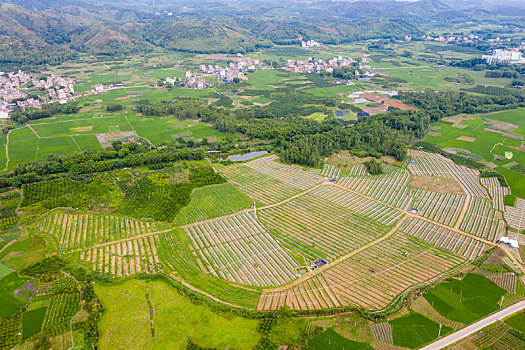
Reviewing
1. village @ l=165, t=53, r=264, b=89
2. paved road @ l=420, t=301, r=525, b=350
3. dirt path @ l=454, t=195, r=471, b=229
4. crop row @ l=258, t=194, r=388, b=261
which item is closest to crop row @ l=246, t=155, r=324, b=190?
crop row @ l=258, t=194, r=388, b=261

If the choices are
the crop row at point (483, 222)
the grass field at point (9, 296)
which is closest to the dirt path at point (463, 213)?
the crop row at point (483, 222)

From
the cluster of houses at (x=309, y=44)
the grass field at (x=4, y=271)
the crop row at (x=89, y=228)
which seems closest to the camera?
the grass field at (x=4, y=271)

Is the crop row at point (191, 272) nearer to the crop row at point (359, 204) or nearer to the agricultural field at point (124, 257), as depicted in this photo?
the agricultural field at point (124, 257)

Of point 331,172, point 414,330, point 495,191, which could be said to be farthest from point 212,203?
point 495,191

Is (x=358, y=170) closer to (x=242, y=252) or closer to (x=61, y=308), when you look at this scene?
(x=242, y=252)

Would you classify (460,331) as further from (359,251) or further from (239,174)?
(239,174)

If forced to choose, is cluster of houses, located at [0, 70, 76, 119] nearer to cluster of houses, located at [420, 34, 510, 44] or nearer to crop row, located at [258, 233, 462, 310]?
crop row, located at [258, 233, 462, 310]
